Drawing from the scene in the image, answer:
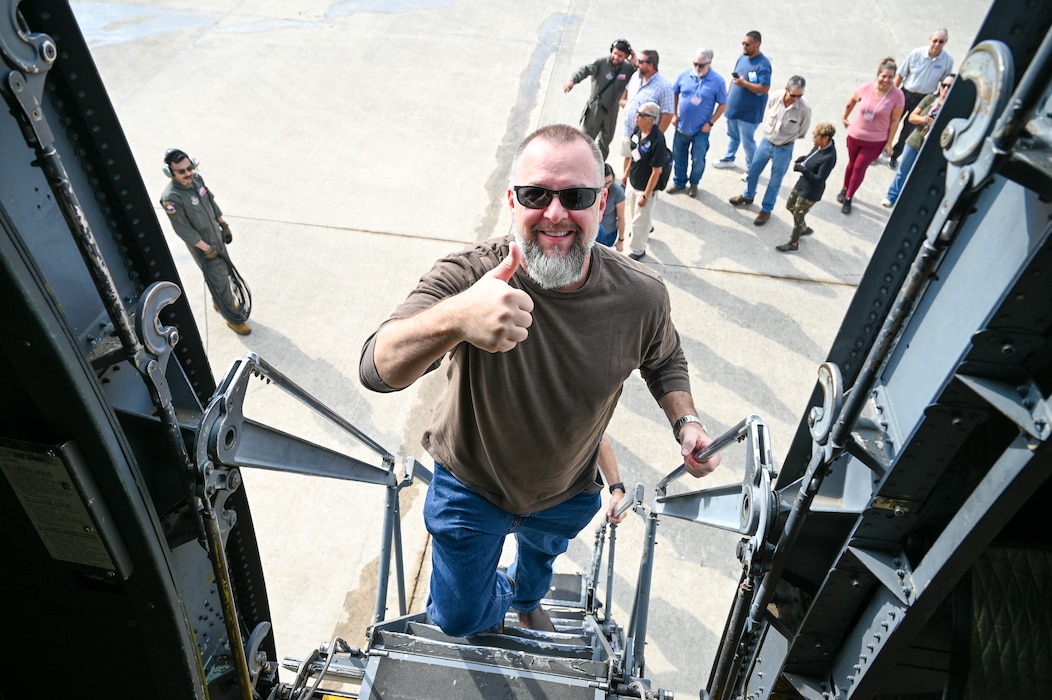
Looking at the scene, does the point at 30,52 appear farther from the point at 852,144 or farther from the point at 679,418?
the point at 852,144

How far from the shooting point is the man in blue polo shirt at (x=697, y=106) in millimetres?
8141

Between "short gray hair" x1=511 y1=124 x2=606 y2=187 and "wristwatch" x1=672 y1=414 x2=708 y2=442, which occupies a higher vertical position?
"short gray hair" x1=511 y1=124 x2=606 y2=187

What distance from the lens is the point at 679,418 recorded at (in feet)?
10.0

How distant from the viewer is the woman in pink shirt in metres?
7.92

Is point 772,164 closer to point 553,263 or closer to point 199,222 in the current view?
point 199,222

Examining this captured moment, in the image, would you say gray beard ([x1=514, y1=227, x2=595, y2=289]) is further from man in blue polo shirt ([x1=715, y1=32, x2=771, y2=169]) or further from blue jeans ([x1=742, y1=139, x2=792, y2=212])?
man in blue polo shirt ([x1=715, y1=32, x2=771, y2=169])

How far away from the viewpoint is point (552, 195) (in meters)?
2.53

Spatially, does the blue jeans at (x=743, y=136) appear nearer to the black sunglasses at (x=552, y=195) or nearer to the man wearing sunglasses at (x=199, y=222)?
the man wearing sunglasses at (x=199, y=222)

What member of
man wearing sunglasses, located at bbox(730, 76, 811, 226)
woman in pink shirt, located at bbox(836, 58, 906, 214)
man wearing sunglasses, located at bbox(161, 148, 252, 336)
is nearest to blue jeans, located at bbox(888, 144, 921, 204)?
woman in pink shirt, located at bbox(836, 58, 906, 214)

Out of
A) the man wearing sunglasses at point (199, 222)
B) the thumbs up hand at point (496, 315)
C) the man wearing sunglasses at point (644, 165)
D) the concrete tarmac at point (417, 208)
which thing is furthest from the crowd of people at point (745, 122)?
the thumbs up hand at point (496, 315)

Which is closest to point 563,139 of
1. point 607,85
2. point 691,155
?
point 607,85

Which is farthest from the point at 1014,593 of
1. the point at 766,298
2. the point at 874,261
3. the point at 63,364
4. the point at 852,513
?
the point at 766,298

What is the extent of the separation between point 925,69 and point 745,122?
225 centimetres

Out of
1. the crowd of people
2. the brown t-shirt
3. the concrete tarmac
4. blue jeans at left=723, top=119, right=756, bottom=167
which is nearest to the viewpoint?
the brown t-shirt
